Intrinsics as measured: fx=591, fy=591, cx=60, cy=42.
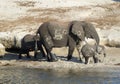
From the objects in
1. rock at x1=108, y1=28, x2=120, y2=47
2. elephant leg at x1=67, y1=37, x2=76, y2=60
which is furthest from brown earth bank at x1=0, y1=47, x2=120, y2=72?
rock at x1=108, y1=28, x2=120, y2=47

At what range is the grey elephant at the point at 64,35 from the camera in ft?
93.6

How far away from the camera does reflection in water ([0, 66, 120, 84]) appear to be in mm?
22484

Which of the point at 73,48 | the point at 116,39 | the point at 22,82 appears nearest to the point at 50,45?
the point at 73,48

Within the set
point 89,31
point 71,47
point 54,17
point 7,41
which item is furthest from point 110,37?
point 54,17

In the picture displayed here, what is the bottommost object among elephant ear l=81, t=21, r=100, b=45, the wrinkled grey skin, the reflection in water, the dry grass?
the dry grass

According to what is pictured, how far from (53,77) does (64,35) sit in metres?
5.36

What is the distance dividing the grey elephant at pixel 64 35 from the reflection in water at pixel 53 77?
10.2 ft

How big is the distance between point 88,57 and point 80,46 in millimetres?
1626

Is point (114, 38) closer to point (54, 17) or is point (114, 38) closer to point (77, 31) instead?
point (77, 31)

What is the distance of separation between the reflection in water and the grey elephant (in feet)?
10.2

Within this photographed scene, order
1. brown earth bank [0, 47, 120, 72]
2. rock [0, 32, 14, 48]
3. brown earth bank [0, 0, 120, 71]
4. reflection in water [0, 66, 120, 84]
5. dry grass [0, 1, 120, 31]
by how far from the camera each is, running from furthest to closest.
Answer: dry grass [0, 1, 120, 31] → rock [0, 32, 14, 48] → brown earth bank [0, 0, 120, 71] → brown earth bank [0, 47, 120, 72] → reflection in water [0, 66, 120, 84]

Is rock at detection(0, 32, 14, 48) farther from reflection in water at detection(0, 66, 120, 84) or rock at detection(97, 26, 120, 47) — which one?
reflection in water at detection(0, 66, 120, 84)

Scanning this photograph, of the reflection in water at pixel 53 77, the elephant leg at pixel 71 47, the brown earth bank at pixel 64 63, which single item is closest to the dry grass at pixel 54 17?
the brown earth bank at pixel 64 63

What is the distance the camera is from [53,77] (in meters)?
23.7
